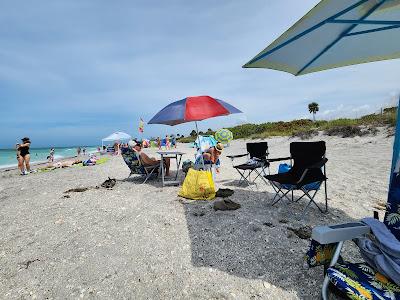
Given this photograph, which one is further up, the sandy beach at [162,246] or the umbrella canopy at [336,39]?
the umbrella canopy at [336,39]

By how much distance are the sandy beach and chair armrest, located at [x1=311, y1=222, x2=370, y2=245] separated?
721mm

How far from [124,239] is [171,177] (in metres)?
4.57

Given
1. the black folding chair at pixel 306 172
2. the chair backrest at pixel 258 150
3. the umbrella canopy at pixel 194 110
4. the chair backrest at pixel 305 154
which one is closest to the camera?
the black folding chair at pixel 306 172

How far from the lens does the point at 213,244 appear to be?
11.7ft

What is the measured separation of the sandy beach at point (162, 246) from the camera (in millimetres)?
2736

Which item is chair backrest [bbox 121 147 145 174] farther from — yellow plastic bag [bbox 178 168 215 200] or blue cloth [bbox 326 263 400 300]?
blue cloth [bbox 326 263 400 300]

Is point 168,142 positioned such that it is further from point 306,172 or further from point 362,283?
point 362,283

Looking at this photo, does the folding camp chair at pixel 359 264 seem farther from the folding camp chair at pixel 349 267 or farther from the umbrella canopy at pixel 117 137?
the umbrella canopy at pixel 117 137

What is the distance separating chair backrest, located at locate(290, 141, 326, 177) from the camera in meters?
4.65

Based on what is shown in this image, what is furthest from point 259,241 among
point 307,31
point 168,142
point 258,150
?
point 168,142

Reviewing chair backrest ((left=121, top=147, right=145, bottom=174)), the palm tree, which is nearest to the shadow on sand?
chair backrest ((left=121, top=147, right=145, bottom=174))

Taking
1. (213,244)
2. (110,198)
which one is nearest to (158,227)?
(213,244)

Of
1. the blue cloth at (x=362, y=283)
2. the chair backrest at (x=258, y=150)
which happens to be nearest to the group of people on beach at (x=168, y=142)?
the chair backrest at (x=258, y=150)

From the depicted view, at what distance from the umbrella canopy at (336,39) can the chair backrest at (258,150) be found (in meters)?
3.16
